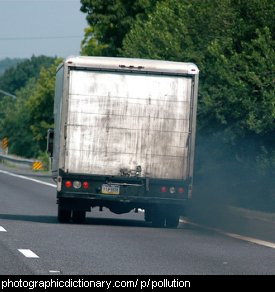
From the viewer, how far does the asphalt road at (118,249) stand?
1492 centimetres

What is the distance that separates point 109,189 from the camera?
22.8m

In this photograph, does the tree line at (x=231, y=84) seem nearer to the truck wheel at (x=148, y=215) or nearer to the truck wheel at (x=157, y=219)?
the truck wheel at (x=148, y=215)

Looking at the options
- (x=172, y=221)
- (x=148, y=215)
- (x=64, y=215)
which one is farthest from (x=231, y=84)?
(x=64, y=215)

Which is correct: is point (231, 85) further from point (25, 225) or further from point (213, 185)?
point (25, 225)

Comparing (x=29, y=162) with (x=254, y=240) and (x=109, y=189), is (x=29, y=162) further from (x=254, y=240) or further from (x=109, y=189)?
(x=254, y=240)

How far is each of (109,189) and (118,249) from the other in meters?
5.15

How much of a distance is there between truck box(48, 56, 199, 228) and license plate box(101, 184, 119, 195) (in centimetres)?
2

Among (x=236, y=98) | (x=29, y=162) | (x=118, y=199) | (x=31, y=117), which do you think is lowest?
(x=29, y=162)

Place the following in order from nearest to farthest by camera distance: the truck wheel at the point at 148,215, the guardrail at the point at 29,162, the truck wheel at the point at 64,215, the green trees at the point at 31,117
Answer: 1. the truck wheel at the point at 64,215
2. the truck wheel at the point at 148,215
3. the guardrail at the point at 29,162
4. the green trees at the point at 31,117

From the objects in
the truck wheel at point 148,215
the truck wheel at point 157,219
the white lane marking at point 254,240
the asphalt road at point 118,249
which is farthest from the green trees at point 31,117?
the white lane marking at point 254,240

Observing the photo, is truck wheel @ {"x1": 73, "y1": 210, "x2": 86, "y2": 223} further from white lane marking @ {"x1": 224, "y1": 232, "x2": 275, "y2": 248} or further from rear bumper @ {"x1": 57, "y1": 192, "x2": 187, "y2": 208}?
white lane marking @ {"x1": 224, "y1": 232, "x2": 275, "y2": 248}

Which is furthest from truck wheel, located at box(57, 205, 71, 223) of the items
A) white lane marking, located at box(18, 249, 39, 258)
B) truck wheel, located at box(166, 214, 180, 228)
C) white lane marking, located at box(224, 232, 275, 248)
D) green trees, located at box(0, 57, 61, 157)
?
green trees, located at box(0, 57, 61, 157)

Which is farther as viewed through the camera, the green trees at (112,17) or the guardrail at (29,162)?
the guardrail at (29,162)

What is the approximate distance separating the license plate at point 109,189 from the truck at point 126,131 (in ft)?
0.06
